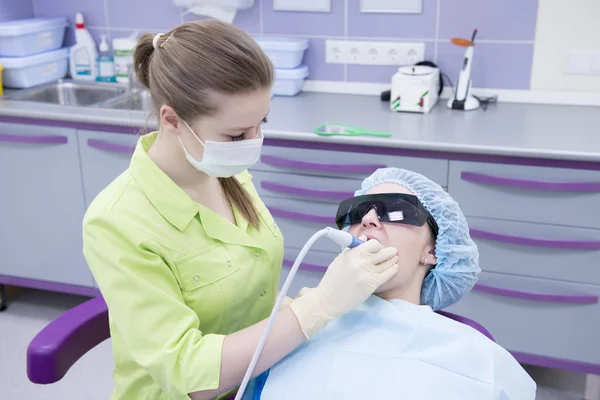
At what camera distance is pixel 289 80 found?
113 inches

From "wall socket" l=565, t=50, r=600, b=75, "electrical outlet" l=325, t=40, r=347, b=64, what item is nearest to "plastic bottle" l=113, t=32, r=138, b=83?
"electrical outlet" l=325, t=40, r=347, b=64

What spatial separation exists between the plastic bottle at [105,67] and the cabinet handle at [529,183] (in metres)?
1.77

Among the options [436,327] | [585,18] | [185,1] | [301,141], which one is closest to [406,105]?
[301,141]

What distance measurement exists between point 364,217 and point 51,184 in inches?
68.9

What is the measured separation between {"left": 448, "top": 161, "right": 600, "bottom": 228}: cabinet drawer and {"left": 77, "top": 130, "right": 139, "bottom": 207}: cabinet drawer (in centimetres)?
124

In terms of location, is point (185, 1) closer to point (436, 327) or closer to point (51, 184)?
point (51, 184)

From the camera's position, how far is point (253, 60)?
1.24 metres

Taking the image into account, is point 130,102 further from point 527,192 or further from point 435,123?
point 527,192

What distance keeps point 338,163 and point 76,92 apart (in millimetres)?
1483

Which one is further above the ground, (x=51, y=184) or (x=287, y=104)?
(x=287, y=104)

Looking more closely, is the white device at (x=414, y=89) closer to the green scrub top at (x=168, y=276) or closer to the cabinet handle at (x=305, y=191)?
the cabinet handle at (x=305, y=191)

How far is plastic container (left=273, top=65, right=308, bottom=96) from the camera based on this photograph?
285 cm

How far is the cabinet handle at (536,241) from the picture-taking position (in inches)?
86.4

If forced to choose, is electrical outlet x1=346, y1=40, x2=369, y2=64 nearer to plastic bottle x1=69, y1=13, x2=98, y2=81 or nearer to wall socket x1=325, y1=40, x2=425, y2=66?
wall socket x1=325, y1=40, x2=425, y2=66
